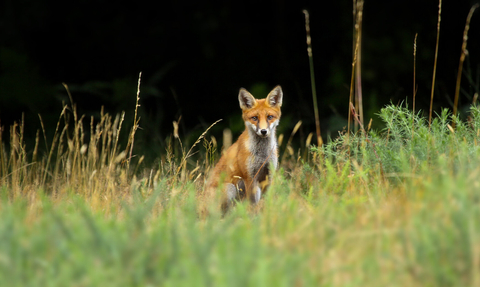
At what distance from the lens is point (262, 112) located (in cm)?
542

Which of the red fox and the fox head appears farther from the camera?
the fox head

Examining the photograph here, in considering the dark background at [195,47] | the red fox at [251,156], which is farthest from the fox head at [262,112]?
the dark background at [195,47]

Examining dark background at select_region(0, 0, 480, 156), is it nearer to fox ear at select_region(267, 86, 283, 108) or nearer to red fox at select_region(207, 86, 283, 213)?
fox ear at select_region(267, 86, 283, 108)

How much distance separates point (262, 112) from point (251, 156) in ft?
1.59

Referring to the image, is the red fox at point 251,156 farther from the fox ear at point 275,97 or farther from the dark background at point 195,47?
the dark background at point 195,47

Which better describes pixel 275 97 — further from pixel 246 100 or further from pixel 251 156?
pixel 251 156

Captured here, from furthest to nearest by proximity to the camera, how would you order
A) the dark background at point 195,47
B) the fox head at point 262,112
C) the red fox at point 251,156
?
the dark background at point 195,47, the fox head at point 262,112, the red fox at point 251,156

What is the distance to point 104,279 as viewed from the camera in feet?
7.77

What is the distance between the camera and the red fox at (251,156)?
5.14m

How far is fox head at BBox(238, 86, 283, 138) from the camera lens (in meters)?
5.28

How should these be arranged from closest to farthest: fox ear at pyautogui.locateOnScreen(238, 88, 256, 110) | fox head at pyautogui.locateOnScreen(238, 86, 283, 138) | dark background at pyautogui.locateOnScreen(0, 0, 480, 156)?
fox head at pyautogui.locateOnScreen(238, 86, 283, 138), fox ear at pyautogui.locateOnScreen(238, 88, 256, 110), dark background at pyautogui.locateOnScreen(0, 0, 480, 156)

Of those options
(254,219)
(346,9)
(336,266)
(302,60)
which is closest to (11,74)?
(302,60)

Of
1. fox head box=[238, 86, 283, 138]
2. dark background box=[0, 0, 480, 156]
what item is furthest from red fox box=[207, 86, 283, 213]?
dark background box=[0, 0, 480, 156]

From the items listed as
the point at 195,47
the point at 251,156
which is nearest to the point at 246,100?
the point at 251,156
